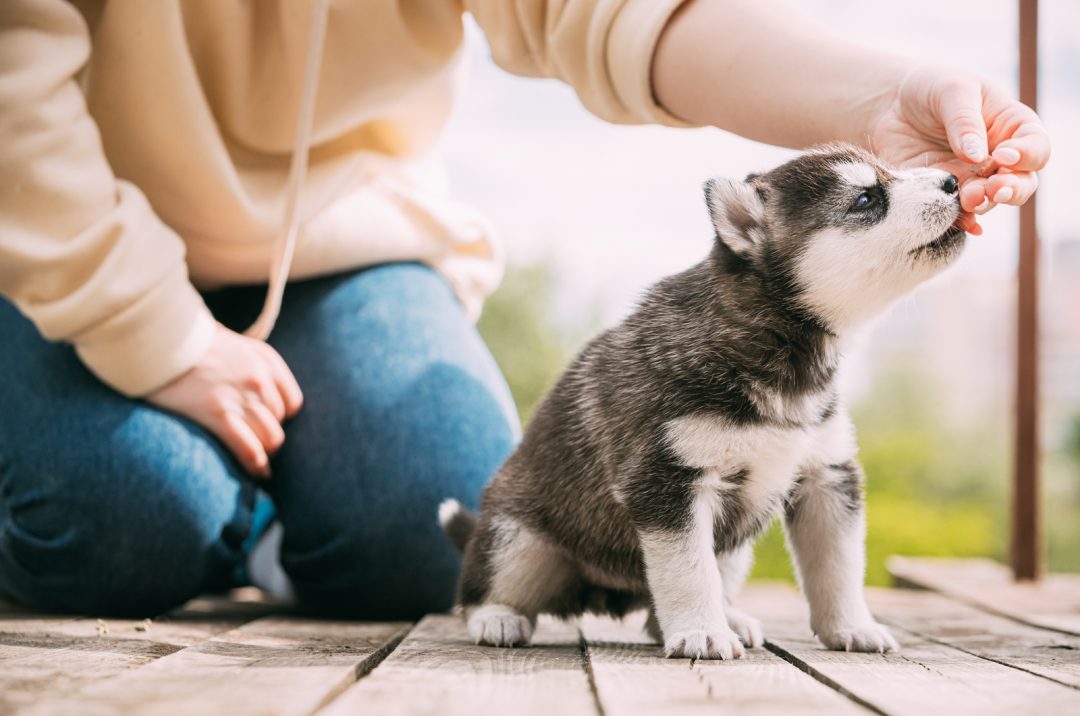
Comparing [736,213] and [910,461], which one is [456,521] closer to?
[736,213]

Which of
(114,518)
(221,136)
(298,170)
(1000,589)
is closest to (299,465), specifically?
(114,518)

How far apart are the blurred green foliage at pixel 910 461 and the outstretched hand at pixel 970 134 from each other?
5919 millimetres

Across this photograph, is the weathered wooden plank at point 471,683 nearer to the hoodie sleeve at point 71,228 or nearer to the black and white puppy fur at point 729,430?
the black and white puppy fur at point 729,430

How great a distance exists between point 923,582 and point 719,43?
1806mm

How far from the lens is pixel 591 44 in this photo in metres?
2.37

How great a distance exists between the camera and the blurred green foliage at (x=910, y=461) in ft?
32.7

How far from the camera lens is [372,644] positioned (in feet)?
6.56

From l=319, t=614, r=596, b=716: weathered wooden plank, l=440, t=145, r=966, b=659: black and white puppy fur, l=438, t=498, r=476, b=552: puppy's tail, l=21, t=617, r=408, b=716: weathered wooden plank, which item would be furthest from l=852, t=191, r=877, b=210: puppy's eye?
l=21, t=617, r=408, b=716: weathered wooden plank

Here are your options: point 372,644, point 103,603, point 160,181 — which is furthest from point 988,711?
point 160,181

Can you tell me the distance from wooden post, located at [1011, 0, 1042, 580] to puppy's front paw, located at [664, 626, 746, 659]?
6.08 feet

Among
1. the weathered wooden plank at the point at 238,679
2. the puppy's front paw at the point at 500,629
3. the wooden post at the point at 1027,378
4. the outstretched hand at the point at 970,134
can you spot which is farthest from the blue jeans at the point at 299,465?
the wooden post at the point at 1027,378

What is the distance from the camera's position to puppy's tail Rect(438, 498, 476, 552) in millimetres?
2441

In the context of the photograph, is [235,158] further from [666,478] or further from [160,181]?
[666,478]

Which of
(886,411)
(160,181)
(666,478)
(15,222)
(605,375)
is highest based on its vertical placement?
(886,411)
